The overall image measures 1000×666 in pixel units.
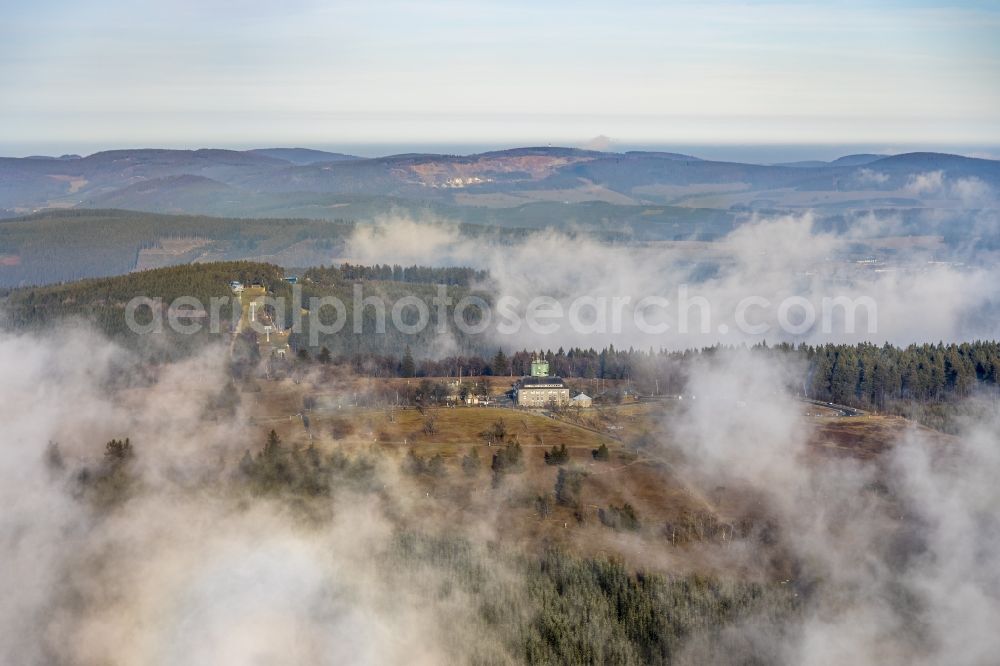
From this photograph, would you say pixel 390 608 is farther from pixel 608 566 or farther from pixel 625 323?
pixel 625 323

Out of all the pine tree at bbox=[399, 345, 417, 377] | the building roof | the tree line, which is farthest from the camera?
the tree line

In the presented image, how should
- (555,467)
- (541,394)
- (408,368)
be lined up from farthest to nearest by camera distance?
(408,368)
(541,394)
(555,467)

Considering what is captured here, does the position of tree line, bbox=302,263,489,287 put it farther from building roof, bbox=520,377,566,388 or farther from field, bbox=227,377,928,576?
building roof, bbox=520,377,566,388

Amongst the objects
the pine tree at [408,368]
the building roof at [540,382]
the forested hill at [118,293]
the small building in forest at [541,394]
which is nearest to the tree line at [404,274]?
the forested hill at [118,293]

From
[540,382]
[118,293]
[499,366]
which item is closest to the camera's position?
[540,382]

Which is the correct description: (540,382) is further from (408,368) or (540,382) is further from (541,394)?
(408,368)

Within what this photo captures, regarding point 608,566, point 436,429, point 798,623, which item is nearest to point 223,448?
point 436,429

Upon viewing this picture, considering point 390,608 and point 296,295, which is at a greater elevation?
point 296,295

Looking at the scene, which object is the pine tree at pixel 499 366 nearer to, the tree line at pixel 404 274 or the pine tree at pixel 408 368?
the pine tree at pixel 408 368

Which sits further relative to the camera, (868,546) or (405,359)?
(405,359)

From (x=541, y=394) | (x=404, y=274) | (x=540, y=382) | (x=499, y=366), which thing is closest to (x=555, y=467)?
(x=541, y=394)

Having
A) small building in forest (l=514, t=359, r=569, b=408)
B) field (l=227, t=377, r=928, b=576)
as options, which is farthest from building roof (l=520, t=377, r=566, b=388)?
field (l=227, t=377, r=928, b=576)
